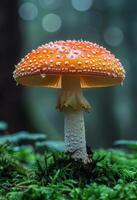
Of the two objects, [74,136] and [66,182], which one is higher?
[74,136]

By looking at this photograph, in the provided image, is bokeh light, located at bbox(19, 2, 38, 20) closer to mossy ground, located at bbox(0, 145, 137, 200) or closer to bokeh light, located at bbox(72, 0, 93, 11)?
bokeh light, located at bbox(72, 0, 93, 11)

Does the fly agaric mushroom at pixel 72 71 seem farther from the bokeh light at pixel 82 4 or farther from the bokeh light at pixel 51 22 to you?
the bokeh light at pixel 51 22

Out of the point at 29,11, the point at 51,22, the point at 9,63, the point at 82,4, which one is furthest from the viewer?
the point at 51,22

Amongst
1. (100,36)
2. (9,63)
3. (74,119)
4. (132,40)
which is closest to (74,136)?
(74,119)

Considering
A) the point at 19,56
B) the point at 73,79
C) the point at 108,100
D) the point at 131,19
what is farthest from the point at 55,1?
the point at 73,79

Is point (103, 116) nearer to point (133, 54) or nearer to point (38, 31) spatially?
point (133, 54)

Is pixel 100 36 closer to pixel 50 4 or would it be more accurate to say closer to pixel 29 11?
pixel 50 4
